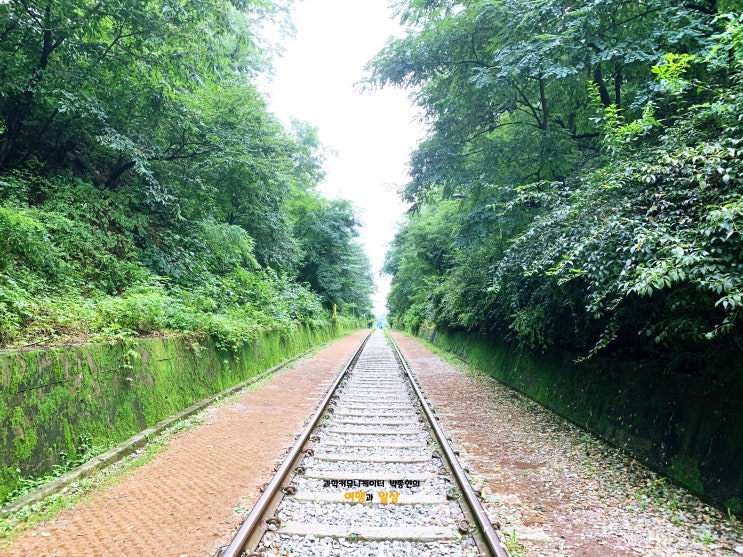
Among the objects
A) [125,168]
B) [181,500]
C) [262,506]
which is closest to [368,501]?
[262,506]

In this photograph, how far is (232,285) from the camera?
13.1 m

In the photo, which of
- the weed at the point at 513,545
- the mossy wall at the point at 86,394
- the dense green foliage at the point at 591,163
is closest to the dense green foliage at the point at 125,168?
the mossy wall at the point at 86,394

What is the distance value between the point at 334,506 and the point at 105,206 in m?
8.97

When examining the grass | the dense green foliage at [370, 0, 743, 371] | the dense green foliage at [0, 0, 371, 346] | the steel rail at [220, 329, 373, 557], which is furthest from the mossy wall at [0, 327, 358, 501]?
the dense green foliage at [370, 0, 743, 371]

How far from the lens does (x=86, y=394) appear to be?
16.0 feet

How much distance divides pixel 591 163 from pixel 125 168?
1060cm

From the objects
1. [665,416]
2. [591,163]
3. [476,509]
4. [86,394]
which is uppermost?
[591,163]

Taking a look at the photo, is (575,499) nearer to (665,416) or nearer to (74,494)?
(665,416)

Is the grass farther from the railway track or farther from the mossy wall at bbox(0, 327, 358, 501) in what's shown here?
the railway track

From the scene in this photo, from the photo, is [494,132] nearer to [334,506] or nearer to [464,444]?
[464,444]

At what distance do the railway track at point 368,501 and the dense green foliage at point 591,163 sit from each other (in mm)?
2431

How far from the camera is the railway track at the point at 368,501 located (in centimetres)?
322

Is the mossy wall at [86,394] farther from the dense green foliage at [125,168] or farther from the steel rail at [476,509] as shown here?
the steel rail at [476,509]

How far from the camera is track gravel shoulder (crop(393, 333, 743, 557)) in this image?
3357 mm
